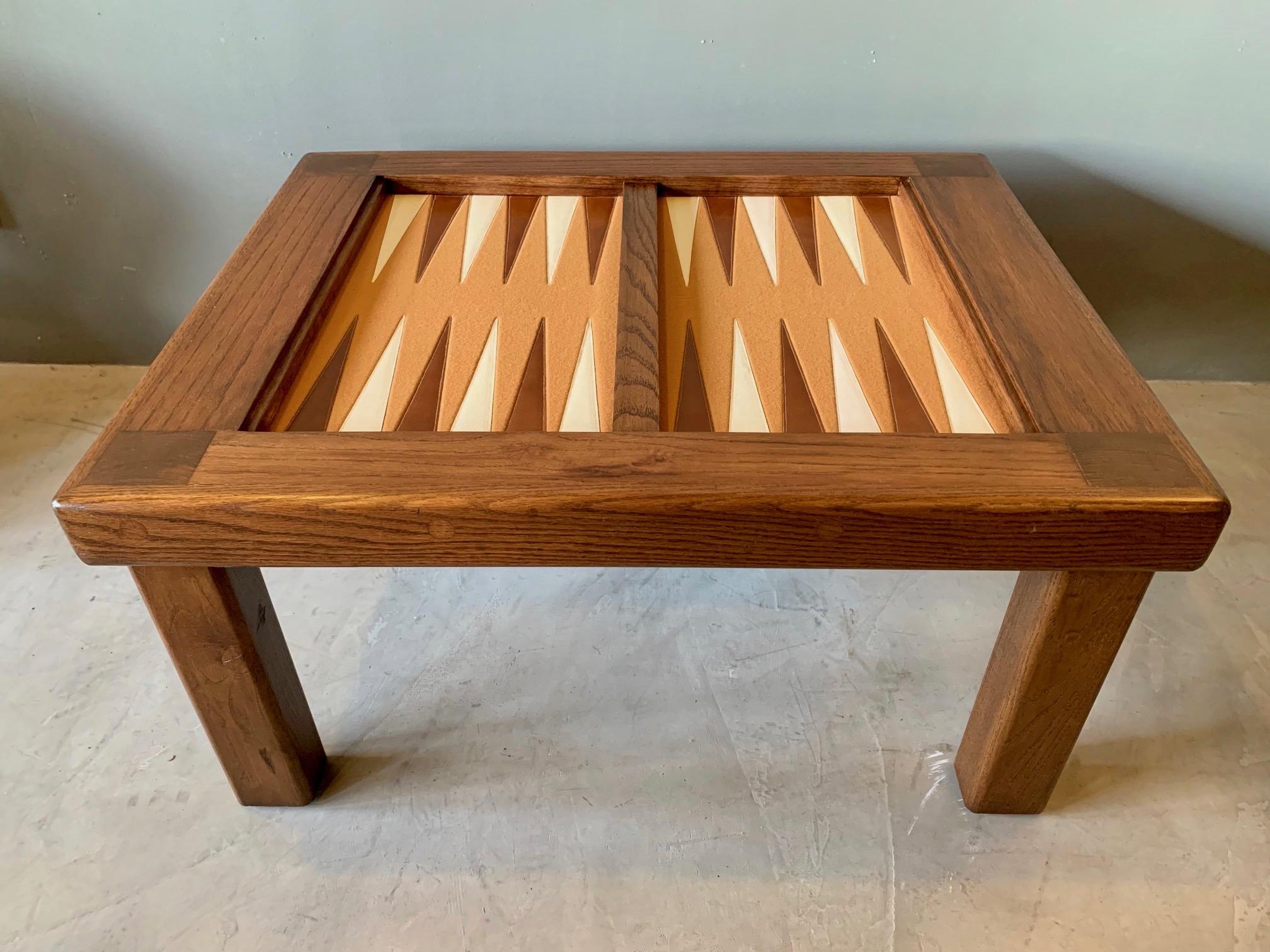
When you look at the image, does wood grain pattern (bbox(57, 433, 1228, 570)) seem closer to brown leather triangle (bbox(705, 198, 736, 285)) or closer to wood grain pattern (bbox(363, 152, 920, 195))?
brown leather triangle (bbox(705, 198, 736, 285))

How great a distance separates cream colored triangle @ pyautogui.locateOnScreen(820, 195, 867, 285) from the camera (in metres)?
1.09

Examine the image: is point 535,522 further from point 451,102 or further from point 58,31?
point 58,31

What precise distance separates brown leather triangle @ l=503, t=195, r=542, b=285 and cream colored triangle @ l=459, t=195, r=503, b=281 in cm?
2

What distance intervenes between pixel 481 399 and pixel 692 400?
21 cm

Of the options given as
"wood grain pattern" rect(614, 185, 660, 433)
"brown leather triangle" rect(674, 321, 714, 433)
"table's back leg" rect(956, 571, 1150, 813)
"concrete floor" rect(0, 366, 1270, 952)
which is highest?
"wood grain pattern" rect(614, 185, 660, 433)

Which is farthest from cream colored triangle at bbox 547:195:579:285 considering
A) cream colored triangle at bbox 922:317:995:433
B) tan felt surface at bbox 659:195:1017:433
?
cream colored triangle at bbox 922:317:995:433

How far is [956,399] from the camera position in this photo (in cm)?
88

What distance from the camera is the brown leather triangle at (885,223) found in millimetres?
1094

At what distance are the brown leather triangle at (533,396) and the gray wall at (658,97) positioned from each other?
0.58m

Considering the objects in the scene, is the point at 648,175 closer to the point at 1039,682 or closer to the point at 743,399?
the point at 743,399

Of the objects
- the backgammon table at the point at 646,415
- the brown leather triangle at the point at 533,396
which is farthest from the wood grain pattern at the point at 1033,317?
the brown leather triangle at the point at 533,396

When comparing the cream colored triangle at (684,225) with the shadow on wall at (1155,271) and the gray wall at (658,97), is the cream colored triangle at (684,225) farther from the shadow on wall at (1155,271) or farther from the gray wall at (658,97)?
the shadow on wall at (1155,271)

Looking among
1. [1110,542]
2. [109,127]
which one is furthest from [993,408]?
[109,127]

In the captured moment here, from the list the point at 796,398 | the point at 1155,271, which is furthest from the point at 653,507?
the point at 1155,271
